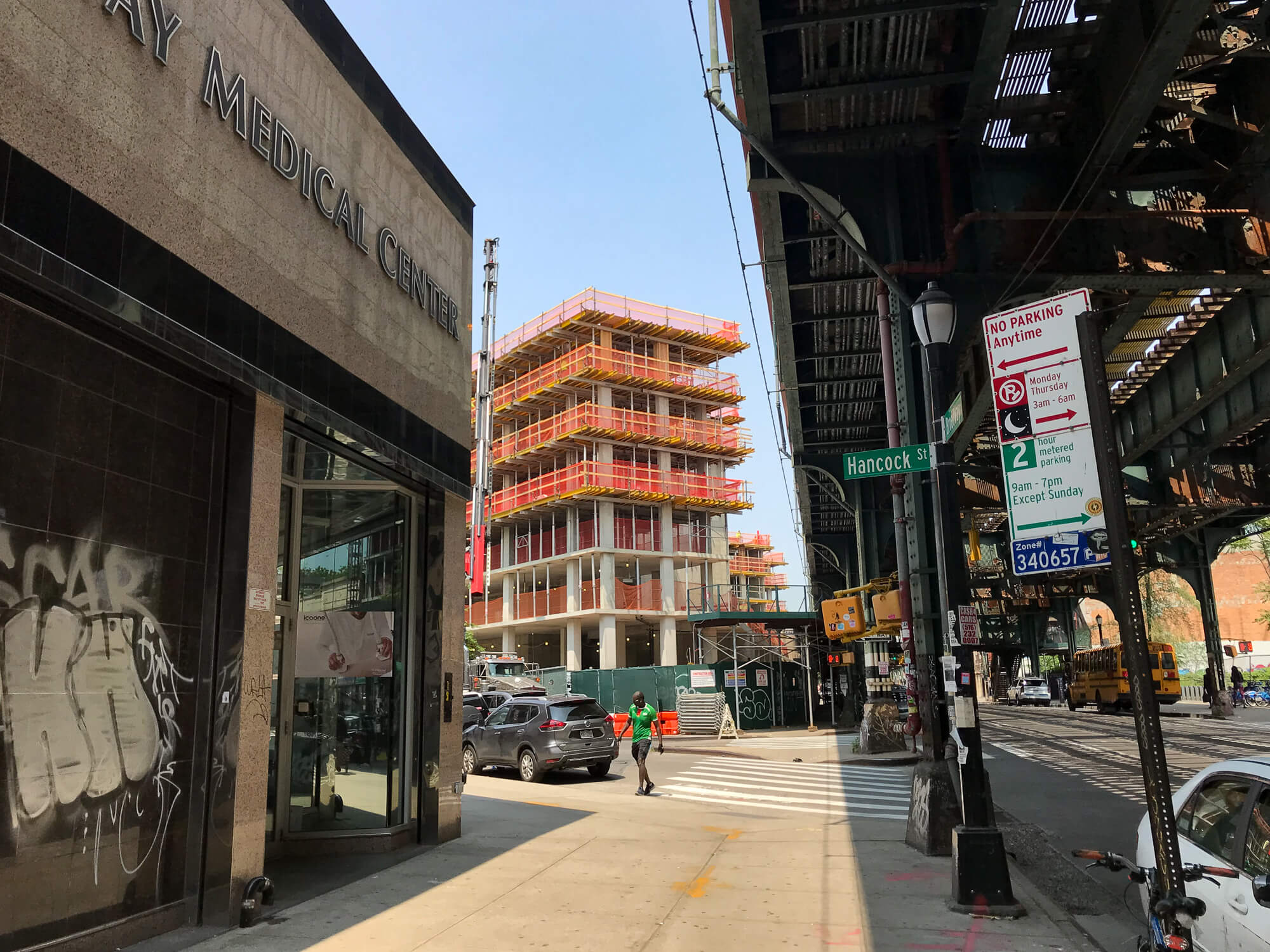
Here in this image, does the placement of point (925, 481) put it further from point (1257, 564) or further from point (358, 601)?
point (1257, 564)

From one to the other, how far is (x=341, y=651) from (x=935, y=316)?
25.4 feet

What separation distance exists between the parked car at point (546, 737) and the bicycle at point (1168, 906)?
15563 mm

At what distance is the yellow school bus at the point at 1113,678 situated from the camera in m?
41.4

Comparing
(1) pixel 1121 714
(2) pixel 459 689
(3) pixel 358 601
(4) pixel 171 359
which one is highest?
(4) pixel 171 359

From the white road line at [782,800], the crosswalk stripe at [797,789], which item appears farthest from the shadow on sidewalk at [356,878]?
the white road line at [782,800]

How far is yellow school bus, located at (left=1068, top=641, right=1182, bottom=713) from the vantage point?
41438mm

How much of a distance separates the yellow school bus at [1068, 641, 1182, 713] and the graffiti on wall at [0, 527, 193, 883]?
4037 cm

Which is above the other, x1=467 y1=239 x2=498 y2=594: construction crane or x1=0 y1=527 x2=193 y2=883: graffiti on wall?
x1=467 y1=239 x2=498 y2=594: construction crane

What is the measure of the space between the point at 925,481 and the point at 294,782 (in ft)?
28.4

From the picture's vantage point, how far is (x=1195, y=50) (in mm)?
9797

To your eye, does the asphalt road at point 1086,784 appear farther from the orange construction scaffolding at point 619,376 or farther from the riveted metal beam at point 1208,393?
the orange construction scaffolding at point 619,376

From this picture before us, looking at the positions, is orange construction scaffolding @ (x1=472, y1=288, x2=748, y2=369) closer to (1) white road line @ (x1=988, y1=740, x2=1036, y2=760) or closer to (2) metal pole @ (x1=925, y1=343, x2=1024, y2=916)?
(1) white road line @ (x1=988, y1=740, x2=1036, y2=760)

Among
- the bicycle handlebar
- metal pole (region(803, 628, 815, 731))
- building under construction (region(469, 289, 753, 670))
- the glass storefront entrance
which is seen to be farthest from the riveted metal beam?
building under construction (region(469, 289, 753, 670))

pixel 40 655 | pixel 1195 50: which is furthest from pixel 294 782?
pixel 1195 50
